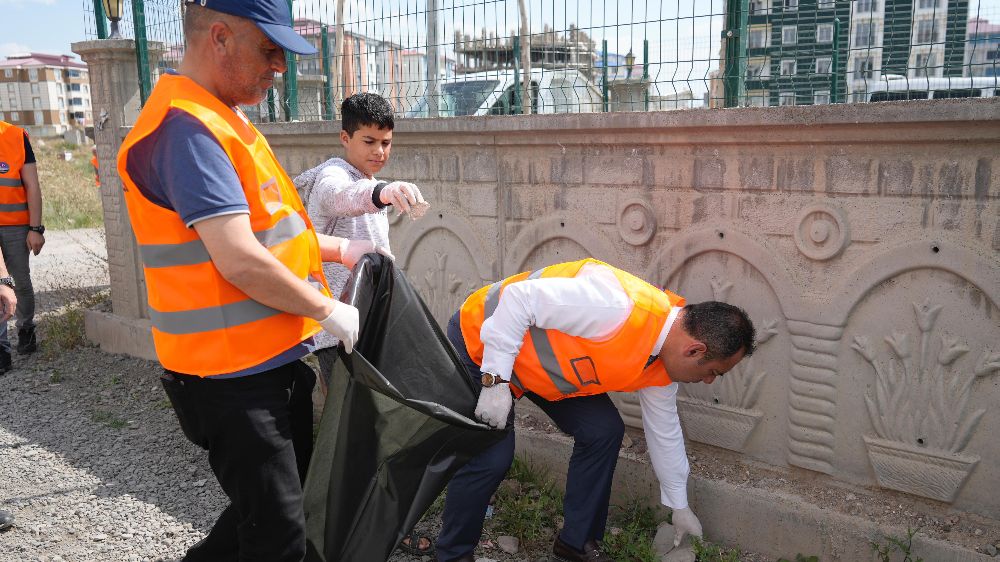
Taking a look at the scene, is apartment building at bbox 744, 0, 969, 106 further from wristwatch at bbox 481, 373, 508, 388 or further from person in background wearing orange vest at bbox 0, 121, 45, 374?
person in background wearing orange vest at bbox 0, 121, 45, 374

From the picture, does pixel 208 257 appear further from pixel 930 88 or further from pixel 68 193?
pixel 68 193

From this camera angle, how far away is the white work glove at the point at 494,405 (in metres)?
2.53

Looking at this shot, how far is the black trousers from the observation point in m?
1.99

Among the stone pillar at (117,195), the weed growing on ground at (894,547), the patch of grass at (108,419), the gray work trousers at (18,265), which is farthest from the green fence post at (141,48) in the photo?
the weed growing on ground at (894,547)

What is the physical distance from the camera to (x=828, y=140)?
9.18 ft

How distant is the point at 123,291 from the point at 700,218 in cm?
469

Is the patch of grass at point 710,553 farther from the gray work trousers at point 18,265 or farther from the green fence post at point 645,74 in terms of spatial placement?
the gray work trousers at point 18,265

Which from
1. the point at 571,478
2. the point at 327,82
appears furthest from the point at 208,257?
the point at 327,82

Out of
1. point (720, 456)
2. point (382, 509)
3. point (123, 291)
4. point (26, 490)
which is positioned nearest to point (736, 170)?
point (720, 456)

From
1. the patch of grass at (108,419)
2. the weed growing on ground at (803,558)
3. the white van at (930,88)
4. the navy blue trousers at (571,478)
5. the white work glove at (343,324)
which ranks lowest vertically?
the patch of grass at (108,419)

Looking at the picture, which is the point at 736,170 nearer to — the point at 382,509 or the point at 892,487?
the point at 892,487

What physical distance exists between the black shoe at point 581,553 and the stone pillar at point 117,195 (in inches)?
155

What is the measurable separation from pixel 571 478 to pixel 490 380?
61 centimetres

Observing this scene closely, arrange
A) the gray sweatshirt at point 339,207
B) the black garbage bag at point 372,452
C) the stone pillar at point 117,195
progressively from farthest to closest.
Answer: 1. the stone pillar at point 117,195
2. the gray sweatshirt at point 339,207
3. the black garbage bag at point 372,452
